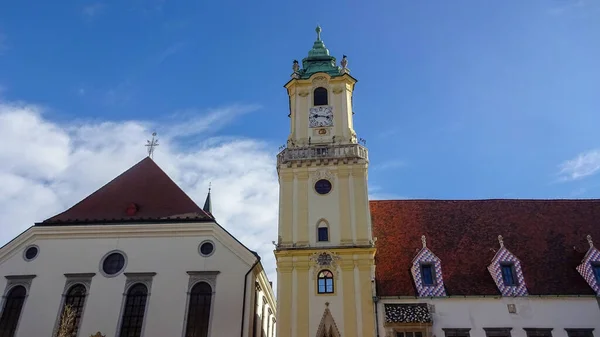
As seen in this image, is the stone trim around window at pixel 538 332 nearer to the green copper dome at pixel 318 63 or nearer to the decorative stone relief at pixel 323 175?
the decorative stone relief at pixel 323 175

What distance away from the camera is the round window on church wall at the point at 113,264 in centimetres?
2334

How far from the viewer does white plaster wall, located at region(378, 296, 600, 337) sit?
68.9 ft

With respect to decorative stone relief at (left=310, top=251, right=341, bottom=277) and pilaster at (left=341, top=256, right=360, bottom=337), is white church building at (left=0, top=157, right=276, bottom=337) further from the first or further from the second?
pilaster at (left=341, top=256, right=360, bottom=337)

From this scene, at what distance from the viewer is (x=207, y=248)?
78.2ft

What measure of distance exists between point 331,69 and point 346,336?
15.2 metres

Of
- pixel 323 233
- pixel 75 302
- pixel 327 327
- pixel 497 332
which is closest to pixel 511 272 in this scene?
pixel 497 332

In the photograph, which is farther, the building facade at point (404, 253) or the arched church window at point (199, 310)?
the arched church window at point (199, 310)

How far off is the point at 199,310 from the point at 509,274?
14.1 meters

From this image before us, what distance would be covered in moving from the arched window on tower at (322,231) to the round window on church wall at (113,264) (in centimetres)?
934

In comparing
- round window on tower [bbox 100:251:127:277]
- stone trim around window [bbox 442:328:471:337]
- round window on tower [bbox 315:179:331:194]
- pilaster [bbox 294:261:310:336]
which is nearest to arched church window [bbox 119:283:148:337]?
round window on tower [bbox 100:251:127:277]

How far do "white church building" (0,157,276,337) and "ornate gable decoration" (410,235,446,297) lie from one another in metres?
7.47

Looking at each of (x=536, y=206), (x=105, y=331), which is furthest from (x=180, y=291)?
(x=536, y=206)

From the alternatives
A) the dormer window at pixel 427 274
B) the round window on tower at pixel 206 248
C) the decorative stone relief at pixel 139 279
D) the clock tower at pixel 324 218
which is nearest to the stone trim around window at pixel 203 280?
the round window on tower at pixel 206 248

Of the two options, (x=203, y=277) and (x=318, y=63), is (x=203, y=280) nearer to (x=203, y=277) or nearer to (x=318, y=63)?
(x=203, y=277)
